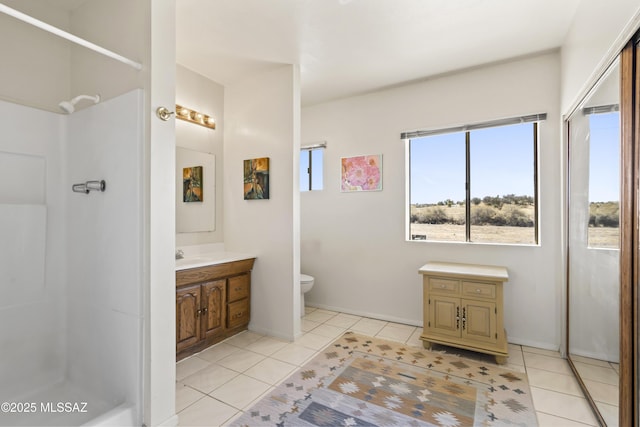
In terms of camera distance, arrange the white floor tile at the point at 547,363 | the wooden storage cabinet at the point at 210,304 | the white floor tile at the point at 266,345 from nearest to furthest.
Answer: the white floor tile at the point at 547,363 < the wooden storage cabinet at the point at 210,304 < the white floor tile at the point at 266,345

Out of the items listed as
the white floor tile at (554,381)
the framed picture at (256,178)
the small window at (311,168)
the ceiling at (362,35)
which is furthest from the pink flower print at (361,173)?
the white floor tile at (554,381)

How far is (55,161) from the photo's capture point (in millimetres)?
2123

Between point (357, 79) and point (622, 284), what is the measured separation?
2.78 metres

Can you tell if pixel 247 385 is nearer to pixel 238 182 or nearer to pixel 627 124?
pixel 238 182

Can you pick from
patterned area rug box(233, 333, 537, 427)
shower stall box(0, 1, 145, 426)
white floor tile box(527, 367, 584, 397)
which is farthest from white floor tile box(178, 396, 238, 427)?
white floor tile box(527, 367, 584, 397)

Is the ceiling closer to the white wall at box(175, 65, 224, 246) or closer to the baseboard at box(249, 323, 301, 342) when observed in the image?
the white wall at box(175, 65, 224, 246)

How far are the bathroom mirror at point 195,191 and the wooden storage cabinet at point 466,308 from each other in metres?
2.30

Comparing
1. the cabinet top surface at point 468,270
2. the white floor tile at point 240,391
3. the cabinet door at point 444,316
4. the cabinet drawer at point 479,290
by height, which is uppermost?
the cabinet top surface at point 468,270

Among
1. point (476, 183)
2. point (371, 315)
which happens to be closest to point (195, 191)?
point (371, 315)

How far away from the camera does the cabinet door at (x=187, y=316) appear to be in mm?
2484

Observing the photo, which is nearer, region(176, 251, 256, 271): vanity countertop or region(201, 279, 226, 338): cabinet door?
region(176, 251, 256, 271): vanity countertop

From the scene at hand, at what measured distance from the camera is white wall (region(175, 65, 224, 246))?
3045 mm

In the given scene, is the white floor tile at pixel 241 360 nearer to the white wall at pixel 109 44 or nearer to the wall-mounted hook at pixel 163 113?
the wall-mounted hook at pixel 163 113

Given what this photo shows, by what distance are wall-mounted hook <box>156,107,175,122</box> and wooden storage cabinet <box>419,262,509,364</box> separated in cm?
239
